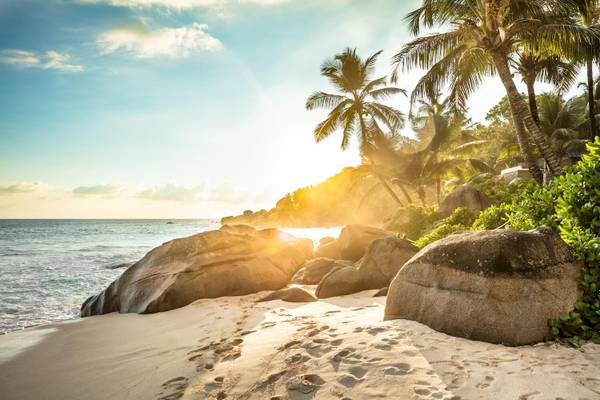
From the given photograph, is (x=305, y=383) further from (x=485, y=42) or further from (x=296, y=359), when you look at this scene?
(x=485, y=42)

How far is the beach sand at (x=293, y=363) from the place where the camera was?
2.49 m

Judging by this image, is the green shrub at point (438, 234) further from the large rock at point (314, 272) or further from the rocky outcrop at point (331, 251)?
the rocky outcrop at point (331, 251)

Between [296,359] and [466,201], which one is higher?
[466,201]

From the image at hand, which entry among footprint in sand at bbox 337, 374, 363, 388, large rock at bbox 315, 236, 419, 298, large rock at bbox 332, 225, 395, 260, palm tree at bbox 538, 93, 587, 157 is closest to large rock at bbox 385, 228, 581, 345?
footprint in sand at bbox 337, 374, 363, 388

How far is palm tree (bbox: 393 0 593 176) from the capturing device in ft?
32.6

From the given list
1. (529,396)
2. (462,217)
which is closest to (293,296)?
(529,396)

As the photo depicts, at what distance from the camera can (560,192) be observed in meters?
4.14

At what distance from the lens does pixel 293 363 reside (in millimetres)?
3146

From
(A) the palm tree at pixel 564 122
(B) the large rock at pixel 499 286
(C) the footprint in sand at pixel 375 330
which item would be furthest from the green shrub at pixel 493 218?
(A) the palm tree at pixel 564 122

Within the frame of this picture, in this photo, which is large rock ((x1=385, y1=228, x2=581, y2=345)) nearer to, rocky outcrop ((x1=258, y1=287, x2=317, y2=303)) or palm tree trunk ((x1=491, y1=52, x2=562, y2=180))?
rocky outcrop ((x1=258, y1=287, x2=317, y2=303))

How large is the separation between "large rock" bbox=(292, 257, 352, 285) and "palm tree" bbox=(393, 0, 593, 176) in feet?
24.7

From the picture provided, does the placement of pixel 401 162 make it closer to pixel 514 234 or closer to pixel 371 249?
pixel 371 249

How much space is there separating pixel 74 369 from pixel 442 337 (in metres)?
4.59

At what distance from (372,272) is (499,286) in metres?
3.97
